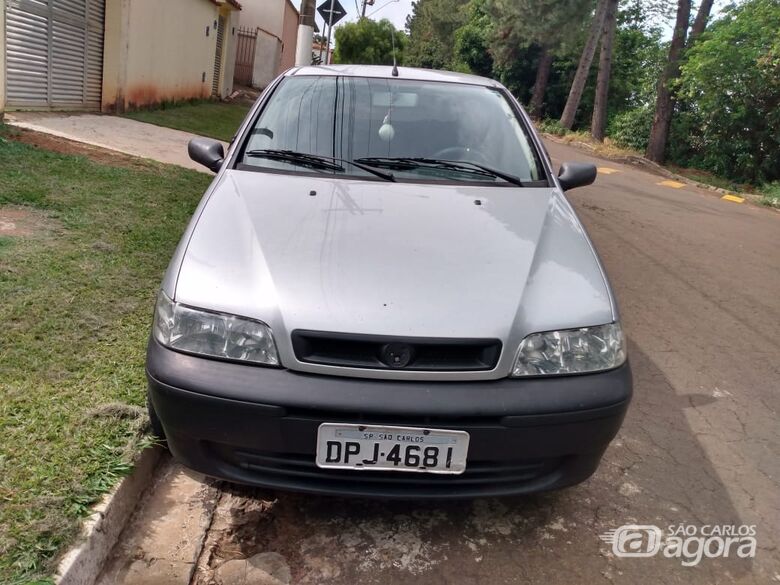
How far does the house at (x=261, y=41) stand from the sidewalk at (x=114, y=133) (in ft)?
43.7

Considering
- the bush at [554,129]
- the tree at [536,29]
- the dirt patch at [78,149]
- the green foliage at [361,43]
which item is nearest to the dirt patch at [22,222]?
the dirt patch at [78,149]

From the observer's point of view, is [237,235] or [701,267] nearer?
[237,235]

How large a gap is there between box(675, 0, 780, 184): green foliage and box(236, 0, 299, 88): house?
12.9 m

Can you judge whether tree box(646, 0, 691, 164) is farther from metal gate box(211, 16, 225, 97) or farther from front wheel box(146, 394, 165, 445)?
front wheel box(146, 394, 165, 445)

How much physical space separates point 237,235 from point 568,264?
1224 mm

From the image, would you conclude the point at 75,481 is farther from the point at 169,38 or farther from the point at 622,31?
the point at 622,31

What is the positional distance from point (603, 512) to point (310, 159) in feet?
6.50

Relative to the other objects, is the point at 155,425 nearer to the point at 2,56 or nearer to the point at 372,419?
the point at 372,419

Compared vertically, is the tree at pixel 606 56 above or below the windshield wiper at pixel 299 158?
above

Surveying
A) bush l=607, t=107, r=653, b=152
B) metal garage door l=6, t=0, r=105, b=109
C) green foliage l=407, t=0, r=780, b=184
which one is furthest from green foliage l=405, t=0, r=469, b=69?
metal garage door l=6, t=0, r=105, b=109

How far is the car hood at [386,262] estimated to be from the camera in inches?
81.0

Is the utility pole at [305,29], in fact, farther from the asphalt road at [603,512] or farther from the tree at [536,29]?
the tree at [536,29]

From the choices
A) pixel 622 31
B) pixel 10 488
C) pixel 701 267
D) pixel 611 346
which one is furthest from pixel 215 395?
pixel 622 31

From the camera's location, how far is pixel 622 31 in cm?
2992
